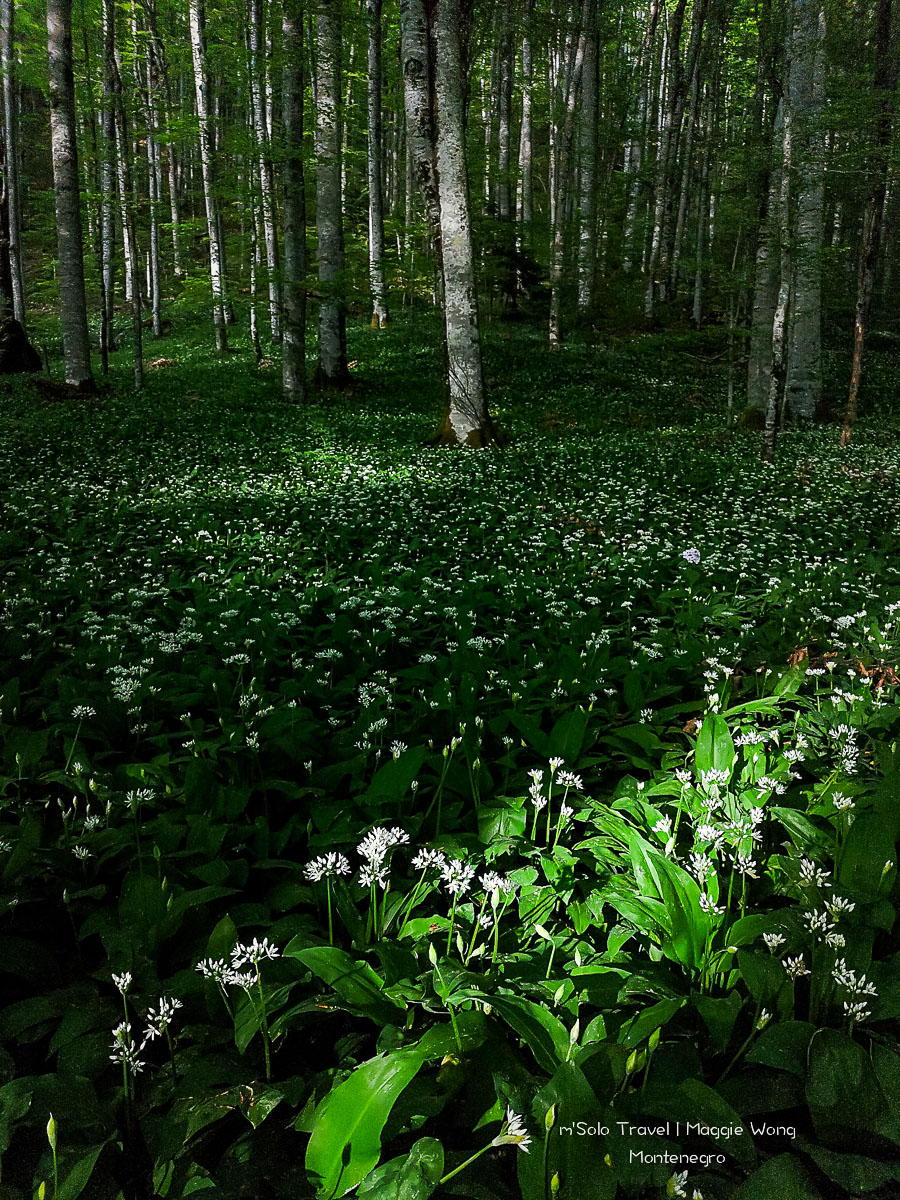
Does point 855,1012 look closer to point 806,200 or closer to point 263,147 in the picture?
point 263,147

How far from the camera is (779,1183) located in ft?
4.43

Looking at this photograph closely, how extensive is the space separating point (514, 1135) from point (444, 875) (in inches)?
28.8

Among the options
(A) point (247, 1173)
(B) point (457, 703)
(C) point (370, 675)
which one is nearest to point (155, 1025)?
(A) point (247, 1173)

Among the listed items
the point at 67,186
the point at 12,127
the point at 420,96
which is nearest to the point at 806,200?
the point at 420,96

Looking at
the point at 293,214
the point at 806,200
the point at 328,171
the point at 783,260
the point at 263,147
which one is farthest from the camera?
the point at 328,171

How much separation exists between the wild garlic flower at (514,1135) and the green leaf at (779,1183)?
1.53 ft

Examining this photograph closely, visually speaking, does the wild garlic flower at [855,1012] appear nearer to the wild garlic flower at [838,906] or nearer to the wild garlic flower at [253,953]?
the wild garlic flower at [838,906]

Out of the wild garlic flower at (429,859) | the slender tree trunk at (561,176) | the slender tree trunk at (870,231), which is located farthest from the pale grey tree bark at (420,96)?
the wild garlic flower at (429,859)

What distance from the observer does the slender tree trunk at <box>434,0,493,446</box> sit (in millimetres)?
10469

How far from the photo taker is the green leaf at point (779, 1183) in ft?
4.40

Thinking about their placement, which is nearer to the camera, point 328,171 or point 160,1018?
point 160,1018

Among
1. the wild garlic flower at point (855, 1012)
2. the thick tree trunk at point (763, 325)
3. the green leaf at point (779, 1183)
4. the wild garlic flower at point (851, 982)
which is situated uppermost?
the thick tree trunk at point (763, 325)

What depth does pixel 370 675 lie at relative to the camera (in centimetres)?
405

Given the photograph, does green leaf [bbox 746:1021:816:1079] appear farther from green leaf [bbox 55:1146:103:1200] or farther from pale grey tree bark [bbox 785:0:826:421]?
pale grey tree bark [bbox 785:0:826:421]
